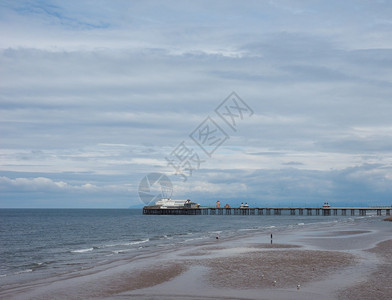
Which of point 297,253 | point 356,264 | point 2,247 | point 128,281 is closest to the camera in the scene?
point 128,281

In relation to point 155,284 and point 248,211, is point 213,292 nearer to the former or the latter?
point 155,284

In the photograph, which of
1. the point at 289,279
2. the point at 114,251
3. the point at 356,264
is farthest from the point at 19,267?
the point at 356,264

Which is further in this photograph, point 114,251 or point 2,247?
point 2,247

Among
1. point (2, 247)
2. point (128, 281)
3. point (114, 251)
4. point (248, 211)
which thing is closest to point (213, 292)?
point (128, 281)

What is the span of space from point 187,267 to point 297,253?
10.8m

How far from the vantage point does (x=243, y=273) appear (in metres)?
26.8

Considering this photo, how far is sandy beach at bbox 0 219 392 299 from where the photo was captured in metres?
21.8

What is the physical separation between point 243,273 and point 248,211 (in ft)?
415

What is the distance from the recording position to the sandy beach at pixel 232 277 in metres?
21.8

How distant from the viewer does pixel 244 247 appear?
4088 centimetres

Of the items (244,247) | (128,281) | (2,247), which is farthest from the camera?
(2,247)

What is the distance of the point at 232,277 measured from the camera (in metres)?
25.7

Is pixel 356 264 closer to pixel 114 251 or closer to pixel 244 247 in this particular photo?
pixel 244 247

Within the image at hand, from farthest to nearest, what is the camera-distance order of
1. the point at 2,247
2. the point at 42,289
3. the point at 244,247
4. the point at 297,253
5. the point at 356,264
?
the point at 2,247 → the point at 244,247 → the point at 297,253 → the point at 356,264 → the point at 42,289
